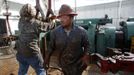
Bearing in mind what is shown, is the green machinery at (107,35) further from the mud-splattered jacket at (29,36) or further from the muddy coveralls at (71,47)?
the muddy coveralls at (71,47)

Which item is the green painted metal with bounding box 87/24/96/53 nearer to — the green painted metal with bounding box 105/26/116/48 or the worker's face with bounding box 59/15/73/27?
the green painted metal with bounding box 105/26/116/48

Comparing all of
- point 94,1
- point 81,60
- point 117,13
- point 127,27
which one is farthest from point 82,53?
point 94,1

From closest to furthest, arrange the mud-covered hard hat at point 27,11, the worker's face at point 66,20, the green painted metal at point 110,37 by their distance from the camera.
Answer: the worker's face at point 66,20 < the mud-covered hard hat at point 27,11 < the green painted metal at point 110,37

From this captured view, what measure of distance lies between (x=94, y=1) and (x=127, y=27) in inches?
301

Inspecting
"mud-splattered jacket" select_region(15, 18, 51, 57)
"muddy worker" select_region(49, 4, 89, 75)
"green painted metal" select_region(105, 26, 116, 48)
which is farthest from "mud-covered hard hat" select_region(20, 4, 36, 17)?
"green painted metal" select_region(105, 26, 116, 48)

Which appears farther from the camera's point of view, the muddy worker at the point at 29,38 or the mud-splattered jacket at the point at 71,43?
the muddy worker at the point at 29,38

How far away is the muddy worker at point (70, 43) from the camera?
8.05ft

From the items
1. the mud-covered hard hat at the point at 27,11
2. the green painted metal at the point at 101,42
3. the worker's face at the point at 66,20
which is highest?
the mud-covered hard hat at the point at 27,11

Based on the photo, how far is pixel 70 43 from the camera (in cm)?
246

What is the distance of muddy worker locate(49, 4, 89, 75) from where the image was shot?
2.46 metres

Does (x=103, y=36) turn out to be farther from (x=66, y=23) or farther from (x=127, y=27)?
(x=66, y=23)

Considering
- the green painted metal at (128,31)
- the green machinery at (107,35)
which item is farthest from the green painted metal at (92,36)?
the green painted metal at (128,31)

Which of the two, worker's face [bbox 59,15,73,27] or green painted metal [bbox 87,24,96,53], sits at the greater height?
worker's face [bbox 59,15,73,27]

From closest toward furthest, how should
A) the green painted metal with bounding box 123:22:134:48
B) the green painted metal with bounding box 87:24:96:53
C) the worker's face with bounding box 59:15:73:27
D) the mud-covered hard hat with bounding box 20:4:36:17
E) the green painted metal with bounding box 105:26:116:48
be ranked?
the worker's face with bounding box 59:15:73:27 < the mud-covered hard hat with bounding box 20:4:36:17 < the green painted metal with bounding box 123:22:134:48 < the green painted metal with bounding box 105:26:116:48 < the green painted metal with bounding box 87:24:96:53
